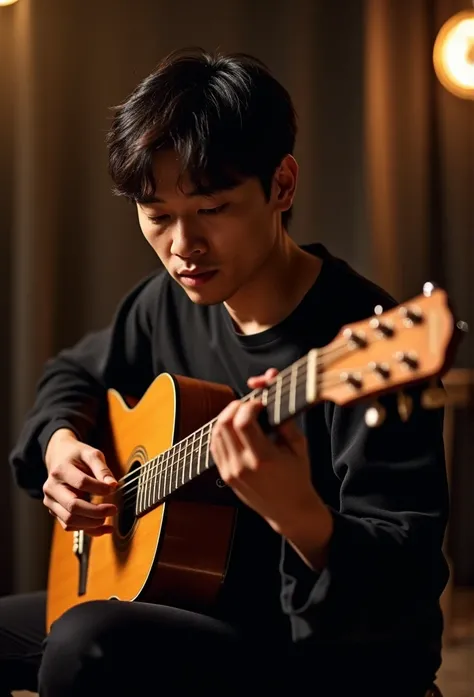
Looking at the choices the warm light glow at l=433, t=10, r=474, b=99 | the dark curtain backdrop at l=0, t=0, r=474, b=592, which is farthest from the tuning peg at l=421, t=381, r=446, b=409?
the warm light glow at l=433, t=10, r=474, b=99

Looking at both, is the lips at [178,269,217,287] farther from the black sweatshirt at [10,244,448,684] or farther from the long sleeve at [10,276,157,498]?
the long sleeve at [10,276,157,498]

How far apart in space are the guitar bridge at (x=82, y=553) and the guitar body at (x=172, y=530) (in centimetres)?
2

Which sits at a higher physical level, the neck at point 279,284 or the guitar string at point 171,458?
the neck at point 279,284

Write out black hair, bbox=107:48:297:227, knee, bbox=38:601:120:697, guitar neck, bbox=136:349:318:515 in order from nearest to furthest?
1. guitar neck, bbox=136:349:318:515
2. knee, bbox=38:601:120:697
3. black hair, bbox=107:48:297:227

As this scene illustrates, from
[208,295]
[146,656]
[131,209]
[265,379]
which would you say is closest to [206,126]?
[208,295]

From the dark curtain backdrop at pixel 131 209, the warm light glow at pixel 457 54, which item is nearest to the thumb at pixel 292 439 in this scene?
the dark curtain backdrop at pixel 131 209

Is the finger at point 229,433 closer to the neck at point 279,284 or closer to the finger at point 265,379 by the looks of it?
the finger at point 265,379

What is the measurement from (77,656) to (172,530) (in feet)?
0.67

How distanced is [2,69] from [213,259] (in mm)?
1326

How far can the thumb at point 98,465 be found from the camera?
53.1 inches

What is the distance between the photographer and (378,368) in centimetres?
80

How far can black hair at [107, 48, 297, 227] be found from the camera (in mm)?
1160

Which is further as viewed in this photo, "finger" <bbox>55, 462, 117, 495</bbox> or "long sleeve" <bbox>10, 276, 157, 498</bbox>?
"long sleeve" <bbox>10, 276, 157, 498</bbox>

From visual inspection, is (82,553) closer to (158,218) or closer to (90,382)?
(90,382)
